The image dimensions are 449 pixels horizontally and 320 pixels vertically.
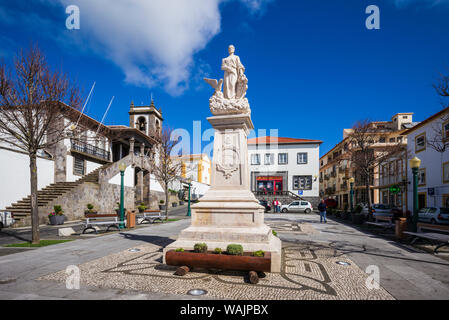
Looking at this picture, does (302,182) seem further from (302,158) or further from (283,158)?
(283,158)

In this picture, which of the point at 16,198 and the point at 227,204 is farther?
the point at 16,198

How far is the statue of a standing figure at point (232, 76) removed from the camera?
7312mm

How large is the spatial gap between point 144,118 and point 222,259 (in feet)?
110

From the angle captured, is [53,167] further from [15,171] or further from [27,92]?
[27,92]

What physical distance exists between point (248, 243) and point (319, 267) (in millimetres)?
1783

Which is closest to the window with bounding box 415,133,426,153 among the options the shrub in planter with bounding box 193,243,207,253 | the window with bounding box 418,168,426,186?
the window with bounding box 418,168,426,186

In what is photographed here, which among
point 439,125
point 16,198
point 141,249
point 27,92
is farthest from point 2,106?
point 439,125

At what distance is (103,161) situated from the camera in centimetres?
2747

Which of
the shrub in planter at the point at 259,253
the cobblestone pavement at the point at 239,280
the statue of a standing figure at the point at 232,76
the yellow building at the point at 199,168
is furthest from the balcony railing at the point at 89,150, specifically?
the yellow building at the point at 199,168

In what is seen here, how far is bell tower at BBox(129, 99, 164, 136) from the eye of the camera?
3559 centimetres

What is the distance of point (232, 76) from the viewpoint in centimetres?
730

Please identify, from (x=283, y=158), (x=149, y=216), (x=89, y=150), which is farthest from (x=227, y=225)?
(x=283, y=158)

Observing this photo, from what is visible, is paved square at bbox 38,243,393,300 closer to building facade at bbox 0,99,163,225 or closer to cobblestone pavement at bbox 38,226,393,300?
cobblestone pavement at bbox 38,226,393,300

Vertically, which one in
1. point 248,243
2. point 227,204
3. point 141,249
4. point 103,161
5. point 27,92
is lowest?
point 141,249
